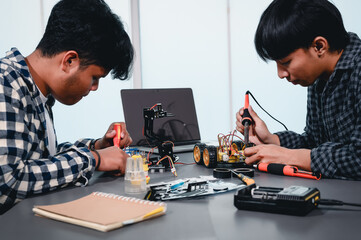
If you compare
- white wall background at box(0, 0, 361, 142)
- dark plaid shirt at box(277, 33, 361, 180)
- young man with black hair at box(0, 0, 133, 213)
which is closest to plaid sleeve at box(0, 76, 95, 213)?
young man with black hair at box(0, 0, 133, 213)

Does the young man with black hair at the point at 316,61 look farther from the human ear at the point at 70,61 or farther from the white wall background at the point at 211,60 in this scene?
the white wall background at the point at 211,60

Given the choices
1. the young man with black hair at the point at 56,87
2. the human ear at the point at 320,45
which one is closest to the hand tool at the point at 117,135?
the young man with black hair at the point at 56,87

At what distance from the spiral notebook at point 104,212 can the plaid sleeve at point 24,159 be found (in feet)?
0.53

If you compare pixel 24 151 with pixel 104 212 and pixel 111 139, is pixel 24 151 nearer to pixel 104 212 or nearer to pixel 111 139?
pixel 104 212

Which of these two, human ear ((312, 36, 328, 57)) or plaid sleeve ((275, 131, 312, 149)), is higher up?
human ear ((312, 36, 328, 57))

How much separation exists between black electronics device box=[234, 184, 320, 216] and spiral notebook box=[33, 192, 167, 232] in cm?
16

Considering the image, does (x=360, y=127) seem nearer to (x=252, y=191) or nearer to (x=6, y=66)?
(x=252, y=191)

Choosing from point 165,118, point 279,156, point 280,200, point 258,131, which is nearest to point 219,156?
point 279,156

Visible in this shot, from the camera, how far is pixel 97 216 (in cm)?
53

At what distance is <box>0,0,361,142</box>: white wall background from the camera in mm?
2875

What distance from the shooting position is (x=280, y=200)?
0.55 metres

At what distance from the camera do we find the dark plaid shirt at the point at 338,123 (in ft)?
2.75

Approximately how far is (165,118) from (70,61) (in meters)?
0.66

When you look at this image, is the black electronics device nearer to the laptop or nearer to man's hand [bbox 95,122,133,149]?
man's hand [bbox 95,122,133,149]
